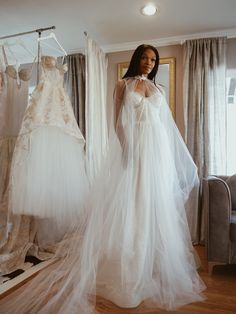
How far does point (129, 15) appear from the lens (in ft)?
8.96

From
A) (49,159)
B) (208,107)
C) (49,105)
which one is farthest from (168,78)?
(49,159)

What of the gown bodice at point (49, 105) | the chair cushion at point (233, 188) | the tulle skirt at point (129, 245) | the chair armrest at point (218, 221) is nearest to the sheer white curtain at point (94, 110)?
the gown bodice at point (49, 105)

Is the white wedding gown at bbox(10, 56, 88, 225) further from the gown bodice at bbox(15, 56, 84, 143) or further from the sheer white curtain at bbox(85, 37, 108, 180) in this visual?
the sheer white curtain at bbox(85, 37, 108, 180)

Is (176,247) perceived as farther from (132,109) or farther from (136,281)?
(132,109)

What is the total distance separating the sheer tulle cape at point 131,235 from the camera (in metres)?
1.57

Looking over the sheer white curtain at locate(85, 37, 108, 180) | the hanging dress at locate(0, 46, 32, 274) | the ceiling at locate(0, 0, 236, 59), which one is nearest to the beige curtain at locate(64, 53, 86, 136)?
the ceiling at locate(0, 0, 236, 59)

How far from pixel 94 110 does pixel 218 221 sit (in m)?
1.66

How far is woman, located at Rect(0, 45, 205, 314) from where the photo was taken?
5.19ft

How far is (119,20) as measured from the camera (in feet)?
9.29

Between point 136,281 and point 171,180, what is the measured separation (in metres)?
0.67

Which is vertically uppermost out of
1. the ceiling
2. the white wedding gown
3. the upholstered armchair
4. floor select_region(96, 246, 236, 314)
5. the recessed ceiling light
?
the ceiling

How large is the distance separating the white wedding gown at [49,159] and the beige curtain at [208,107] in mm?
1326

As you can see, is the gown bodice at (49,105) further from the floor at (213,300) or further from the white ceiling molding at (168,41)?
the floor at (213,300)

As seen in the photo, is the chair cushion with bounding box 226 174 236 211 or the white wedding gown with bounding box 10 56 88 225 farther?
the chair cushion with bounding box 226 174 236 211
